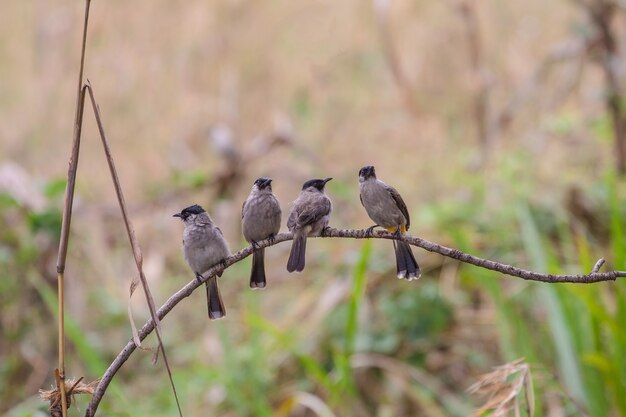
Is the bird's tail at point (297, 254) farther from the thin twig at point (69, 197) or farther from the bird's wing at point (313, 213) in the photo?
the thin twig at point (69, 197)

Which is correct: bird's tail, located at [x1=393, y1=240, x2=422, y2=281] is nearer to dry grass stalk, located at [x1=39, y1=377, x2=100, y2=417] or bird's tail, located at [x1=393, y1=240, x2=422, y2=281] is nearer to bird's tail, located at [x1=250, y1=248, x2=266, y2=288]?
bird's tail, located at [x1=250, y1=248, x2=266, y2=288]

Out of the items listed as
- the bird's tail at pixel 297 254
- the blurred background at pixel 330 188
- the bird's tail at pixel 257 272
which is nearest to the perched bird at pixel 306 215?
the bird's tail at pixel 297 254

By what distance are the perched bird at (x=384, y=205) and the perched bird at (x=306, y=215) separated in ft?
0.45

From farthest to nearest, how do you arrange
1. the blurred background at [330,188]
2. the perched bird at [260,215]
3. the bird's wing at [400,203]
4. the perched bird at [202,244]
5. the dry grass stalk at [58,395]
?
the blurred background at [330,188] → the perched bird at [202,244] → the perched bird at [260,215] → the bird's wing at [400,203] → the dry grass stalk at [58,395]

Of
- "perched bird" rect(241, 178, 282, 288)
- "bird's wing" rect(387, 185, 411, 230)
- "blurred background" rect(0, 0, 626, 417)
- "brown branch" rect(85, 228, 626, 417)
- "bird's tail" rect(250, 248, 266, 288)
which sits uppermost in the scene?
"blurred background" rect(0, 0, 626, 417)

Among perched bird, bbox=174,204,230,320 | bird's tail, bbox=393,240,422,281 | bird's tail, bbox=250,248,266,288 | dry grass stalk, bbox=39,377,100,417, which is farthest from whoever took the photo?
perched bird, bbox=174,204,230,320

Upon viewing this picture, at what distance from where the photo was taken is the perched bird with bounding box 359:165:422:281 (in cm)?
175

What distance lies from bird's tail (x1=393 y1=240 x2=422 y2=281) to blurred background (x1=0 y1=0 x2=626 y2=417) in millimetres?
384

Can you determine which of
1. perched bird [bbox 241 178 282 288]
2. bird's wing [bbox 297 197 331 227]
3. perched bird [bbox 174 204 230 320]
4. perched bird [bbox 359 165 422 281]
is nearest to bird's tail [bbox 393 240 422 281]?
perched bird [bbox 359 165 422 281]

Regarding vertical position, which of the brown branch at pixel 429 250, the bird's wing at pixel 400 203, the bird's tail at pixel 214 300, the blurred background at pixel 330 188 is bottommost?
the brown branch at pixel 429 250

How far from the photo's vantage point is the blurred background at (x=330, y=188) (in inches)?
183

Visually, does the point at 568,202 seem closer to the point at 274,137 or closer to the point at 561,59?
the point at 561,59

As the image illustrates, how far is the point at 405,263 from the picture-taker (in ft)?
6.44

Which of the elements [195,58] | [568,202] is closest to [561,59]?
[568,202]
